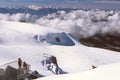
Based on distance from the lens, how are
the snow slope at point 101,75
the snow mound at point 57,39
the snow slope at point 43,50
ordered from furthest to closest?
the snow mound at point 57,39 < the snow slope at point 43,50 < the snow slope at point 101,75

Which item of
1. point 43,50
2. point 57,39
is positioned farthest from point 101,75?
point 57,39

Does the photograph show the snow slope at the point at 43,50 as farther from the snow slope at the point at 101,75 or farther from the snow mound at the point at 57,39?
the snow slope at the point at 101,75

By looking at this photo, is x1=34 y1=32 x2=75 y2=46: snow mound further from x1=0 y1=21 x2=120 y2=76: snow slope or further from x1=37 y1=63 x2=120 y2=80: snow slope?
x1=37 y1=63 x2=120 y2=80: snow slope

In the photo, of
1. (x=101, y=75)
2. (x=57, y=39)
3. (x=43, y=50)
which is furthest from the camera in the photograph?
(x=57, y=39)

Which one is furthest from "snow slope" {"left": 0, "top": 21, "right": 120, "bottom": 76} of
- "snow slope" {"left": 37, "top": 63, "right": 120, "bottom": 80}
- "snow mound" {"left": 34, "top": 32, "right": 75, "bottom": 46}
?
"snow slope" {"left": 37, "top": 63, "right": 120, "bottom": 80}

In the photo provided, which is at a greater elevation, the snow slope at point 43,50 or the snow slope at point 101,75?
the snow slope at point 101,75

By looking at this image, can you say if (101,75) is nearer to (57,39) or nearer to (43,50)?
(43,50)

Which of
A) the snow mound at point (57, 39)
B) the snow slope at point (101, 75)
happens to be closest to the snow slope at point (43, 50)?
the snow mound at point (57, 39)

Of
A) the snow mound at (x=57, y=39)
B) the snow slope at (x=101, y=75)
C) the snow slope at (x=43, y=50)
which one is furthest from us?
the snow mound at (x=57, y=39)
